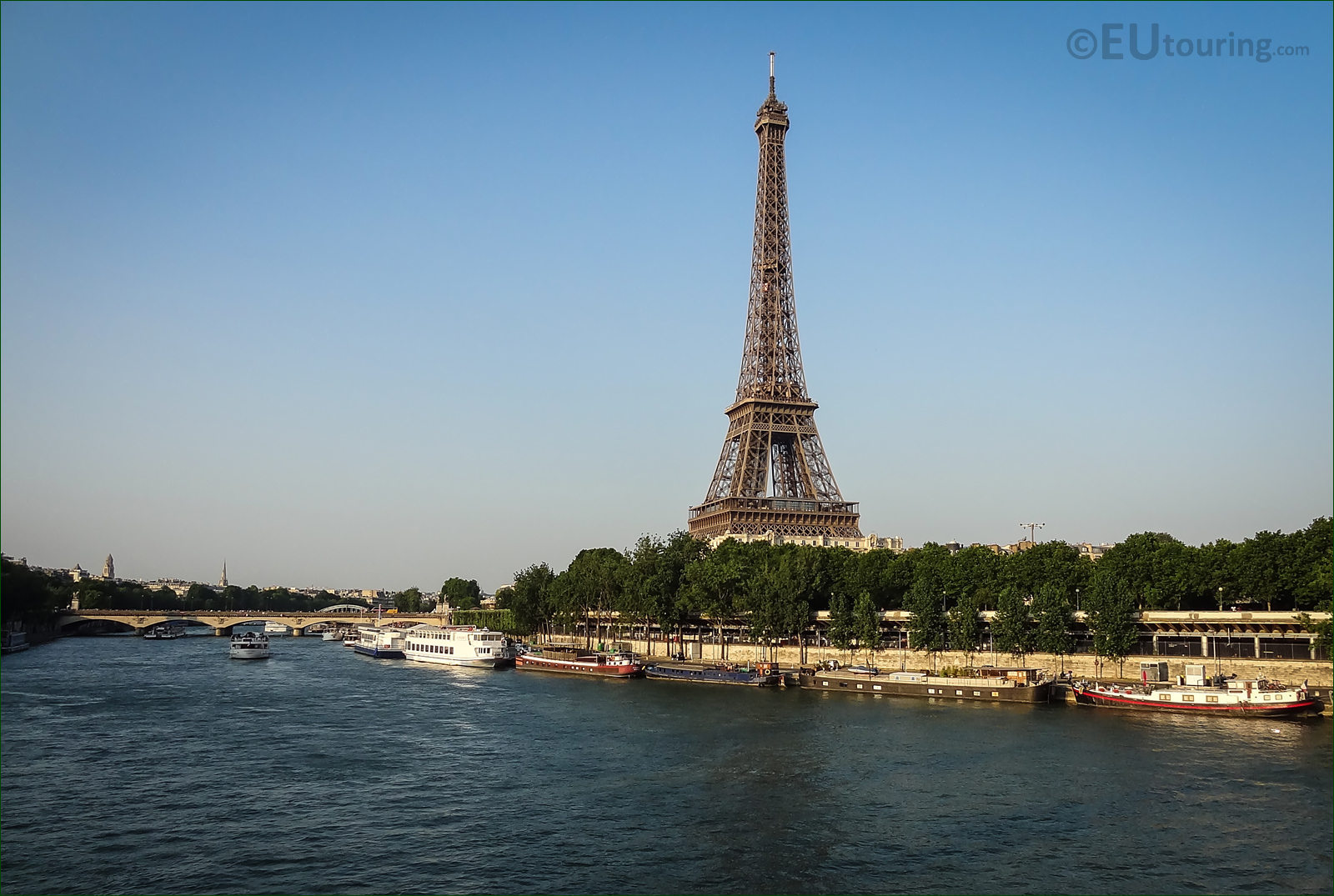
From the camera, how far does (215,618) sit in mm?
164250

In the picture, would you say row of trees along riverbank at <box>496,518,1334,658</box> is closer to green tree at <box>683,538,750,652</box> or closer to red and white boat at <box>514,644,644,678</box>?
green tree at <box>683,538,750,652</box>

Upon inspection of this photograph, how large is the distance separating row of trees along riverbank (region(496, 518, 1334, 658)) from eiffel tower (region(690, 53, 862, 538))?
370 inches

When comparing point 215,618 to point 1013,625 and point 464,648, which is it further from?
point 1013,625

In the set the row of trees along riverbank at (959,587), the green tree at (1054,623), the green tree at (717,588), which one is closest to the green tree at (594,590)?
the row of trees along riverbank at (959,587)

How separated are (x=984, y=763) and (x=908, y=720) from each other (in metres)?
12.7

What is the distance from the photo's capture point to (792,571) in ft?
295

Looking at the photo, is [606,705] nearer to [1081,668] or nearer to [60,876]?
[1081,668]

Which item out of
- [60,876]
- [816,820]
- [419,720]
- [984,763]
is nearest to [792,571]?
[419,720]

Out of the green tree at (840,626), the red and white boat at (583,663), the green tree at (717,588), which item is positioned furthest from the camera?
the green tree at (717,588)

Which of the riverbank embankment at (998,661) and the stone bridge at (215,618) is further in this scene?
the stone bridge at (215,618)

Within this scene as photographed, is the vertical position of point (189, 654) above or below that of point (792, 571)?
below

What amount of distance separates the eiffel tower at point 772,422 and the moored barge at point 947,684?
38942mm

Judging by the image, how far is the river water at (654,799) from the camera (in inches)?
1138

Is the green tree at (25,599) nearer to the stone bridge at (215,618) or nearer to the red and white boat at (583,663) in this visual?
the stone bridge at (215,618)
